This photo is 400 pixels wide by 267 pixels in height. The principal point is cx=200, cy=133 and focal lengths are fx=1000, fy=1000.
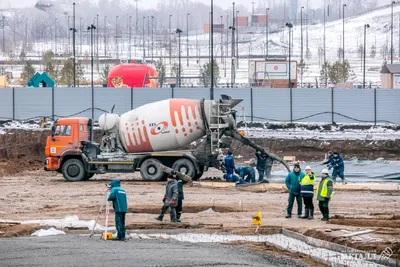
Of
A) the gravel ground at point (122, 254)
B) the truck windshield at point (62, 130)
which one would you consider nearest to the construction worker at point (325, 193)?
the gravel ground at point (122, 254)

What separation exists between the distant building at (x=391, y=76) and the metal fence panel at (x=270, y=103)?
17759 mm

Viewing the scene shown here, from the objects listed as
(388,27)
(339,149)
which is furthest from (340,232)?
(388,27)

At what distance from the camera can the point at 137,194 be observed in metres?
33.6

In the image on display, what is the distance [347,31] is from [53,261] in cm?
16420

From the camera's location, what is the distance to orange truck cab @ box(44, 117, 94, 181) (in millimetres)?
38156

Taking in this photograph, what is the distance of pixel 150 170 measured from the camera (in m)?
37.5

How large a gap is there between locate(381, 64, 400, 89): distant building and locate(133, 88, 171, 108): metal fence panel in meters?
21.4

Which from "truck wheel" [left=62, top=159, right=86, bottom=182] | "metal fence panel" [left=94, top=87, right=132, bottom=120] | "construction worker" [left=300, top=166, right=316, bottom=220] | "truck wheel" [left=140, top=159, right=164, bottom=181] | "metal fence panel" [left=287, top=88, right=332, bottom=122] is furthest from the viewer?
"metal fence panel" [left=94, top=87, right=132, bottom=120]

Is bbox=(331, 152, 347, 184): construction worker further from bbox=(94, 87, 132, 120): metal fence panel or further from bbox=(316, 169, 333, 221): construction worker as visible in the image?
bbox=(94, 87, 132, 120): metal fence panel

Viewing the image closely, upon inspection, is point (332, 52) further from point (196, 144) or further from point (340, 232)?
point (340, 232)

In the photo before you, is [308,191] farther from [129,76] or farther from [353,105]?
[129,76]

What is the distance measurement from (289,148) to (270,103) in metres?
4.87

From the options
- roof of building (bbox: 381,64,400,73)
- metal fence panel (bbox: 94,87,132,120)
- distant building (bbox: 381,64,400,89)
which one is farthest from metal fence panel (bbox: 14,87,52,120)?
roof of building (bbox: 381,64,400,73)

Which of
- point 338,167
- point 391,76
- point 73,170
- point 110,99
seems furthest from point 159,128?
point 391,76
